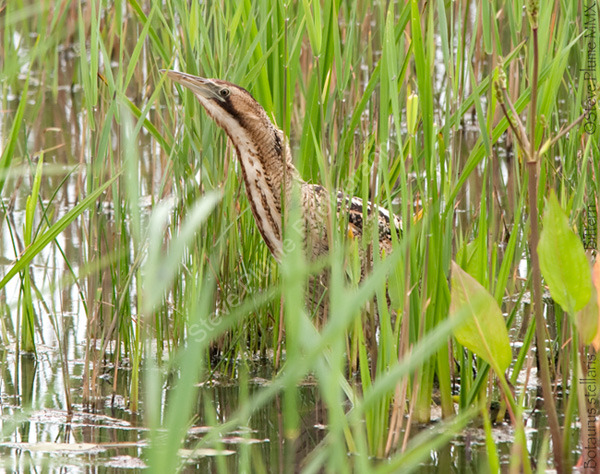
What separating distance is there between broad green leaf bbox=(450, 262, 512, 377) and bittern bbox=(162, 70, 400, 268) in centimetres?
71

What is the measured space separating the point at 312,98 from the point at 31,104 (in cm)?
321

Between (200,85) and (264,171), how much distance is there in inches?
13.8

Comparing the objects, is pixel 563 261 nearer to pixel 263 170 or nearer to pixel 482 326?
pixel 482 326

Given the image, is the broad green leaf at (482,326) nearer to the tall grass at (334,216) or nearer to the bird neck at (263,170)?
the tall grass at (334,216)

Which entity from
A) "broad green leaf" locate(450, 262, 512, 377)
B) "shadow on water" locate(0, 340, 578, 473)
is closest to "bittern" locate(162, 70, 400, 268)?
"shadow on water" locate(0, 340, 578, 473)

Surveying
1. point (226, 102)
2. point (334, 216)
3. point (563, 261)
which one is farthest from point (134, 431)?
point (563, 261)

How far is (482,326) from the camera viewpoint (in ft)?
6.27

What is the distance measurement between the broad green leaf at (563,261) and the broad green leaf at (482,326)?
12cm

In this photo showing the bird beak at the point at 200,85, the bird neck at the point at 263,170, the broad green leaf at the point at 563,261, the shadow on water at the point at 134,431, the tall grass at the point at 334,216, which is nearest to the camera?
the broad green leaf at the point at 563,261

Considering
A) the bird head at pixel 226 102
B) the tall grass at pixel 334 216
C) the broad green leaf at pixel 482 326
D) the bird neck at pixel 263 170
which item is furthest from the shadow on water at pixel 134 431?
the bird head at pixel 226 102

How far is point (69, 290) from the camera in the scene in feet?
10.9

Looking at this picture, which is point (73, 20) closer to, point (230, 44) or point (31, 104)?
point (31, 104)

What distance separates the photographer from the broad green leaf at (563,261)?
175 cm

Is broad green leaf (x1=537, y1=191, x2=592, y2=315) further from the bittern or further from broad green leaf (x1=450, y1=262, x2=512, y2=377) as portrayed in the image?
the bittern
